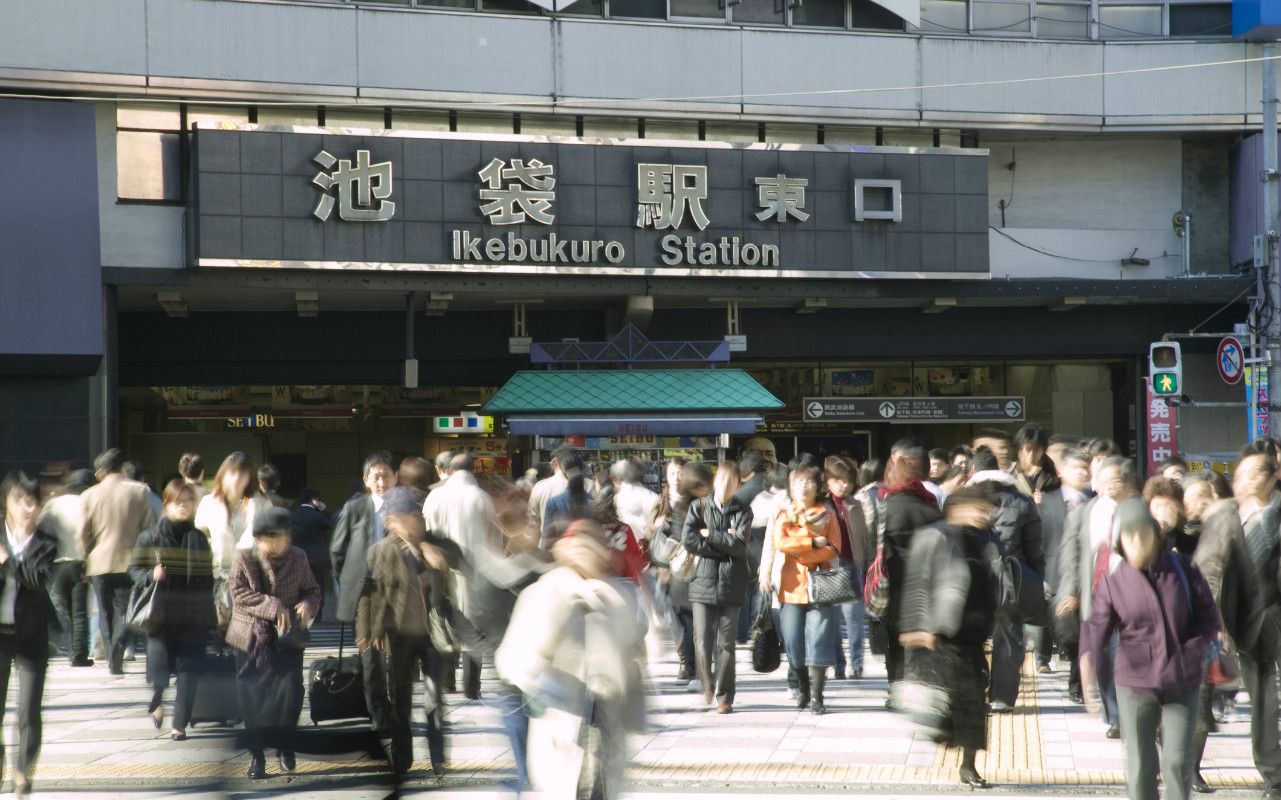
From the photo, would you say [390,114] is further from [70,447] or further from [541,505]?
[541,505]

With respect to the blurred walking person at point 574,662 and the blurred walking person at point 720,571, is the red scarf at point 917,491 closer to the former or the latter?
the blurred walking person at point 720,571

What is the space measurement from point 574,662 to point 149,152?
17058 mm

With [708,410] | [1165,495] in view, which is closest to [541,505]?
[1165,495]

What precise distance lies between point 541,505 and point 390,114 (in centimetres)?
1007

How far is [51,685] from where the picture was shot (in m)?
12.2

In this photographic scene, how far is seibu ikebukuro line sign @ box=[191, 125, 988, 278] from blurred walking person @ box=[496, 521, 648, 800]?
51.1ft

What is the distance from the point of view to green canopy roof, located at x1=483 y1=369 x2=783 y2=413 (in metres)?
21.3

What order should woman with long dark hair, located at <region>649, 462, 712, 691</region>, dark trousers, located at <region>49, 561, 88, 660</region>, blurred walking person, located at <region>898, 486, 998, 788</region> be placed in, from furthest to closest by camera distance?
dark trousers, located at <region>49, 561, 88, 660</region>, woman with long dark hair, located at <region>649, 462, 712, 691</region>, blurred walking person, located at <region>898, 486, 998, 788</region>

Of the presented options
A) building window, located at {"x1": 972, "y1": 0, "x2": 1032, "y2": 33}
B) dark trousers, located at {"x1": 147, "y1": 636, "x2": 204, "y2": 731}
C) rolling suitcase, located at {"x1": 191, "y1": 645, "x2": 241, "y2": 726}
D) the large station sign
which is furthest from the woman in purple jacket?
the large station sign

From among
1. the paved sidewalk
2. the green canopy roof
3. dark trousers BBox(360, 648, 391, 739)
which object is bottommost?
the paved sidewalk

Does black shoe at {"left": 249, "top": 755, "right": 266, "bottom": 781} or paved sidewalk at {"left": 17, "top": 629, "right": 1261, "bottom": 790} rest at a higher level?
black shoe at {"left": 249, "top": 755, "right": 266, "bottom": 781}

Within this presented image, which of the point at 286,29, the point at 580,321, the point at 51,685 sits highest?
the point at 286,29

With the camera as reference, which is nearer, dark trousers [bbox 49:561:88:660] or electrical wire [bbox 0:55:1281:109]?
dark trousers [bbox 49:561:88:660]

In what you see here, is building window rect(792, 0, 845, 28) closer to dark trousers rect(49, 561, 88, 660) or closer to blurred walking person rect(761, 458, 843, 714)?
blurred walking person rect(761, 458, 843, 714)
